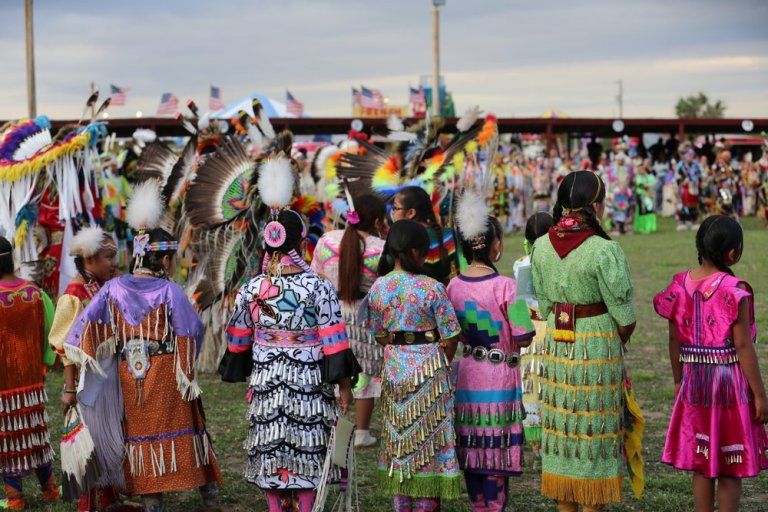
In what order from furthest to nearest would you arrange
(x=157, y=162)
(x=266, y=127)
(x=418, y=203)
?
(x=157, y=162) → (x=266, y=127) → (x=418, y=203)

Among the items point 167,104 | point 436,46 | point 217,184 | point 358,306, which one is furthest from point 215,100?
point 358,306

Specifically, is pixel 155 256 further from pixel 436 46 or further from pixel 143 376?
pixel 436 46

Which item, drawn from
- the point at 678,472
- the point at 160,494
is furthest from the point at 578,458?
the point at 160,494

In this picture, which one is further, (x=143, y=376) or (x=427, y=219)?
(x=427, y=219)

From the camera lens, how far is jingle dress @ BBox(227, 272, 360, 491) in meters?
3.63

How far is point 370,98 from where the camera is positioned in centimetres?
2720

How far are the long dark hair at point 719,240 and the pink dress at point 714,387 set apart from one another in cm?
7

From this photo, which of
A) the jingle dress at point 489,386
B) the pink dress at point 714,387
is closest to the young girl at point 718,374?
the pink dress at point 714,387

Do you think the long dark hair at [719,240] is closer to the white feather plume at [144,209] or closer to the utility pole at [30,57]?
the white feather plume at [144,209]

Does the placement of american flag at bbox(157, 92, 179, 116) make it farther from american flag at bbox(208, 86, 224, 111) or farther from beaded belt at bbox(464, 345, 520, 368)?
beaded belt at bbox(464, 345, 520, 368)

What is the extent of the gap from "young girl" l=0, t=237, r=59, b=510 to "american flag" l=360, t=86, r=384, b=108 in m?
22.9

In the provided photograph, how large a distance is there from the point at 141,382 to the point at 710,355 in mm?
2197

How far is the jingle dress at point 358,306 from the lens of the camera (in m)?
4.96

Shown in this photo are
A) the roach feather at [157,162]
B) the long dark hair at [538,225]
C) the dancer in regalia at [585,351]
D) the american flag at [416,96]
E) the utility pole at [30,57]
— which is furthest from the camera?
the american flag at [416,96]
